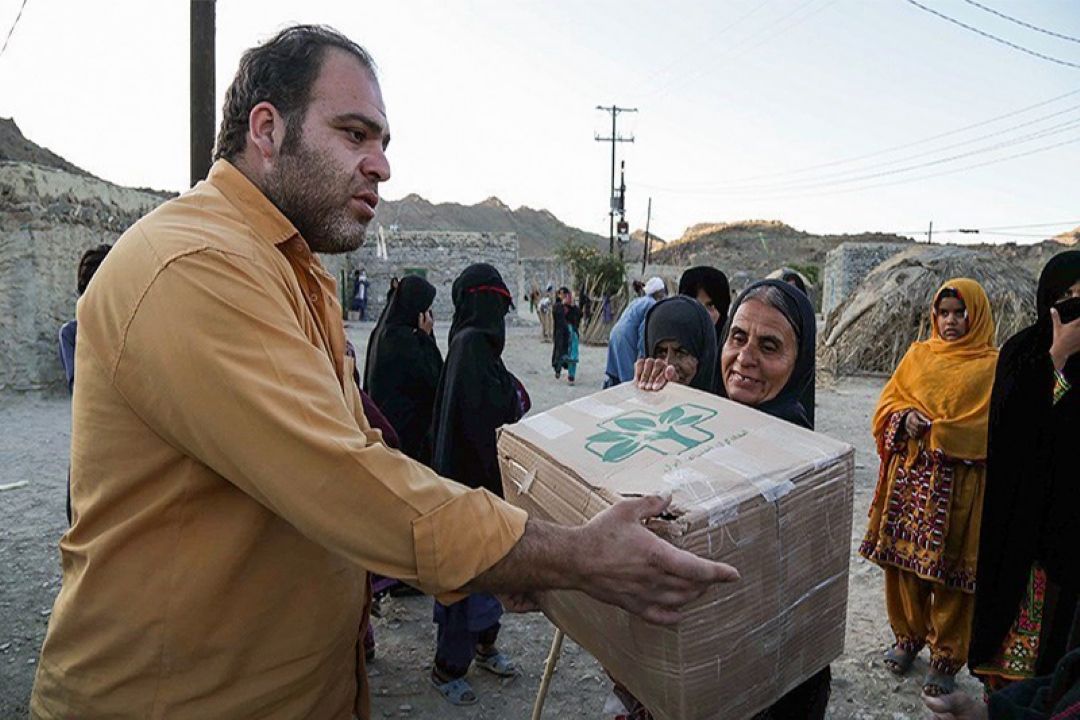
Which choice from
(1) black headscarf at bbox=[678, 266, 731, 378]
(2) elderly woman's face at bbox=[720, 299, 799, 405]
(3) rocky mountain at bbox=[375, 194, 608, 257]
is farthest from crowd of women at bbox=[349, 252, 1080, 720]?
(3) rocky mountain at bbox=[375, 194, 608, 257]

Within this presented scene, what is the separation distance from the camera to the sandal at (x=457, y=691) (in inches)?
128

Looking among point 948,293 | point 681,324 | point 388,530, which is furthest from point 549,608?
point 948,293

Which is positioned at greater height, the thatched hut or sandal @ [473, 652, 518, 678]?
the thatched hut

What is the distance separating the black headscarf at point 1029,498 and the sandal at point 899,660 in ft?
2.98

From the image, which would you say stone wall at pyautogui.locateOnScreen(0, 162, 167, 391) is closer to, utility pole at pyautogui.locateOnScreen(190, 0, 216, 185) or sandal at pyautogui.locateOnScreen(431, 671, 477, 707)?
utility pole at pyautogui.locateOnScreen(190, 0, 216, 185)

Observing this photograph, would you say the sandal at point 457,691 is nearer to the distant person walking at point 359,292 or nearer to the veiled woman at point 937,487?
A: the veiled woman at point 937,487

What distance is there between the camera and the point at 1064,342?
2572mm

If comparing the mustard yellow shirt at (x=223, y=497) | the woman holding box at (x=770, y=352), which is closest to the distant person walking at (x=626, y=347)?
the woman holding box at (x=770, y=352)

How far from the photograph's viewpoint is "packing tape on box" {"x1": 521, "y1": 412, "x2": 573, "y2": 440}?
1.41m

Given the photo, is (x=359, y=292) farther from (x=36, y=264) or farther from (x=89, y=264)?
(x=89, y=264)

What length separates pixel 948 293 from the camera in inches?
143

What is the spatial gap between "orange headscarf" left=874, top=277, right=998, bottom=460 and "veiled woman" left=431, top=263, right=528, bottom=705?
6.73 ft

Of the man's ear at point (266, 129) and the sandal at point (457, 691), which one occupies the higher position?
the man's ear at point (266, 129)

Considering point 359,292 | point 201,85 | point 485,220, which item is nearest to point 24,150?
point 359,292
